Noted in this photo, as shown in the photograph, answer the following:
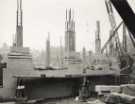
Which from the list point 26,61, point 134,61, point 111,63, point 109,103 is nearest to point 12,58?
point 26,61

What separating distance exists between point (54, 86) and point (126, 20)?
5.70 meters

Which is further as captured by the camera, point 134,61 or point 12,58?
point 134,61

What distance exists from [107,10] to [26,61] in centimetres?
1151

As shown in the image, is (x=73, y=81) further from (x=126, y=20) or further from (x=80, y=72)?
(x=126, y=20)

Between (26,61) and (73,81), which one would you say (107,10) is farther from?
(26,61)

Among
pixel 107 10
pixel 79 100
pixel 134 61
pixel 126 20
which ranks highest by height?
pixel 107 10

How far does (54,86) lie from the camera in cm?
1038

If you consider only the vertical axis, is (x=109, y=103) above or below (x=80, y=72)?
below

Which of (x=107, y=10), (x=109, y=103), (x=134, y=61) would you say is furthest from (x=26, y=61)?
(x=107, y=10)

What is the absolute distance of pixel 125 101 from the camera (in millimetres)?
8070

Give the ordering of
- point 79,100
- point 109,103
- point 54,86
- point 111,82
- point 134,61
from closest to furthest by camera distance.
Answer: point 109,103 < point 79,100 < point 54,86 < point 111,82 < point 134,61

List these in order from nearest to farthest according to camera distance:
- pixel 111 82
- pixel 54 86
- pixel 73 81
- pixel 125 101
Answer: pixel 125 101, pixel 54 86, pixel 73 81, pixel 111 82

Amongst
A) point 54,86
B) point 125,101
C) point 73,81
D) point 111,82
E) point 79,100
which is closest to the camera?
point 125,101

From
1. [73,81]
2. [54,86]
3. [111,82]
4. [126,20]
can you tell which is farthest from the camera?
[111,82]
